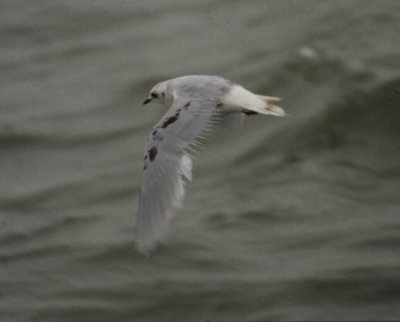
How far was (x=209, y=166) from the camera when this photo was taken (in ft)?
26.6

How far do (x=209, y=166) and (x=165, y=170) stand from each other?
→ 94.8 inches

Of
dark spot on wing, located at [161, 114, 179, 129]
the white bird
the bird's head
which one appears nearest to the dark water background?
the bird's head

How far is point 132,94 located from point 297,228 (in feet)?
6.78

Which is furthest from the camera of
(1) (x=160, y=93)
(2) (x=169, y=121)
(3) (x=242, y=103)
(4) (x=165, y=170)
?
(1) (x=160, y=93)

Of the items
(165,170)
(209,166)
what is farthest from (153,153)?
(209,166)

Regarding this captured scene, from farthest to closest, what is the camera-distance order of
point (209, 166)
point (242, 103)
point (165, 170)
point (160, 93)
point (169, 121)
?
point (209, 166) → point (160, 93) → point (242, 103) → point (169, 121) → point (165, 170)

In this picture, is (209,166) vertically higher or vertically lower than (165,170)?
higher

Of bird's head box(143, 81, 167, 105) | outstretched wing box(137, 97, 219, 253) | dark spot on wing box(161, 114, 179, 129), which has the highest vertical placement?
bird's head box(143, 81, 167, 105)

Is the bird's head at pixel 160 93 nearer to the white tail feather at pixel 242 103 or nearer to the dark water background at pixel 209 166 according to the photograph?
the white tail feather at pixel 242 103

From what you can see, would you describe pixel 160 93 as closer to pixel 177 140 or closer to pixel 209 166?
pixel 177 140

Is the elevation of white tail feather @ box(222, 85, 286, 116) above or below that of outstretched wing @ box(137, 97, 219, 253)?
above

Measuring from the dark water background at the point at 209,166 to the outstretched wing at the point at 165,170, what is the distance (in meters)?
1.13

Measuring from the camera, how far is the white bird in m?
5.61

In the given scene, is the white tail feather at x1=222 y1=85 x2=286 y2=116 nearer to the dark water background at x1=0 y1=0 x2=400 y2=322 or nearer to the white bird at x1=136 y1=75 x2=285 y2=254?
the white bird at x1=136 y1=75 x2=285 y2=254
